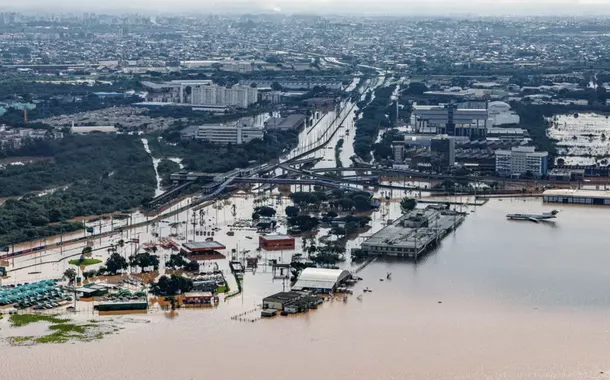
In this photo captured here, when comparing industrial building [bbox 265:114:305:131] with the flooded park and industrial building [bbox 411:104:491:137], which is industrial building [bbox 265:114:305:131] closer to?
industrial building [bbox 411:104:491:137]

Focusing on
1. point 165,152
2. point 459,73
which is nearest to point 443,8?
point 459,73

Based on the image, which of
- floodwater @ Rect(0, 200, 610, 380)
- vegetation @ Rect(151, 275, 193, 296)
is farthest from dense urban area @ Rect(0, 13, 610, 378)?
floodwater @ Rect(0, 200, 610, 380)

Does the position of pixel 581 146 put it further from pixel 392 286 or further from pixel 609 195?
pixel 392 286

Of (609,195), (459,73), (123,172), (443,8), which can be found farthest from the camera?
(443,8)

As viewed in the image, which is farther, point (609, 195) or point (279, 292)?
point (609, 195)

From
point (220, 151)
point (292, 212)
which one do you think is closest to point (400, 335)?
point (292, 212)

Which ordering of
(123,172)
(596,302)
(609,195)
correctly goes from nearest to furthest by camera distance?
(596,302) → (609,195) → (123,172)
